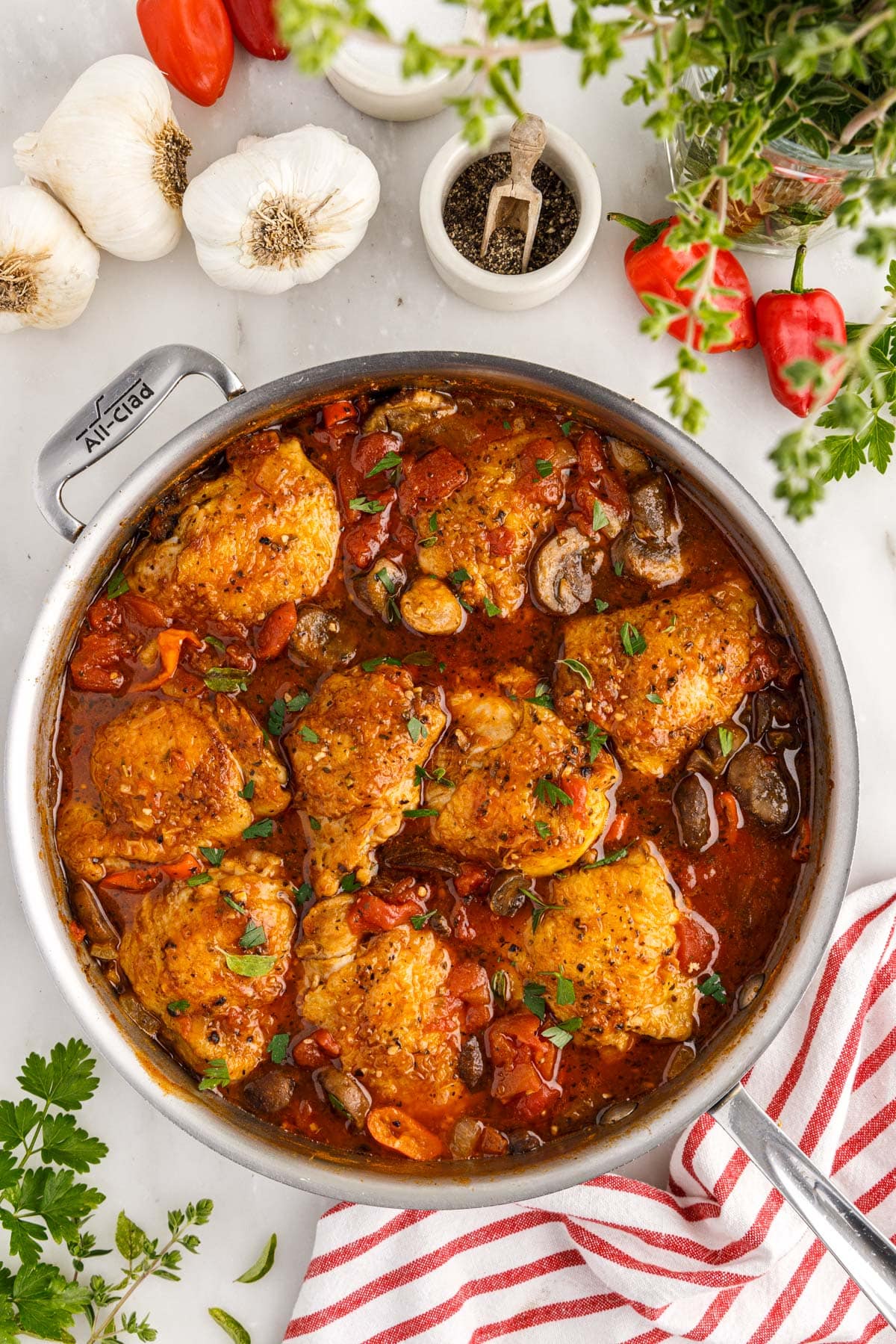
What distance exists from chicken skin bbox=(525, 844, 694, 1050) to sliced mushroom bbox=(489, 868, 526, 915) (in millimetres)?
99

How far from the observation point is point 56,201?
372 centimetres

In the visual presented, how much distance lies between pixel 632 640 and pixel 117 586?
1667 millimetres

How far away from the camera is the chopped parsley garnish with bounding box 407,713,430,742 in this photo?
3.38 meters

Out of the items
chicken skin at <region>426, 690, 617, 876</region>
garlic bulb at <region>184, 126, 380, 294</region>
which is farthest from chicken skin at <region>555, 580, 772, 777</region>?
garlic bulb at <region>184, 126, 380, 294</region>

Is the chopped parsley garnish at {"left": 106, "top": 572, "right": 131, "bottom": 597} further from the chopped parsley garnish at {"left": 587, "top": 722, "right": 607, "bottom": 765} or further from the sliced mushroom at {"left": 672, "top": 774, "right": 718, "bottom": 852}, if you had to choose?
the sliced mushroom at {"left": 672, "top": 774, "right": 718, "bottom": 852}

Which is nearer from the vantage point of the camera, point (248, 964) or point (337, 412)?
point (248, 964)

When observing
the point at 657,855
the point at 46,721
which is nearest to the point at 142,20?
the point at 46,721

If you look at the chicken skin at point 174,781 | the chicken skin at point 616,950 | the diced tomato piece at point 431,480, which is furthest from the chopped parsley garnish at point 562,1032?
the diced tomato piece at point 431,480

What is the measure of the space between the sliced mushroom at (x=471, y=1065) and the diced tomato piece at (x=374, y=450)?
1821 millimetres

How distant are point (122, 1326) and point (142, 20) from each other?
14.6ft

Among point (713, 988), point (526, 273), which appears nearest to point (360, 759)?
point (713, 988)

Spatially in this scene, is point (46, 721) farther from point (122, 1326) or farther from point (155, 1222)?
point (122, 1326)

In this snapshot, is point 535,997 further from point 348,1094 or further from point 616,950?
point 348,1094

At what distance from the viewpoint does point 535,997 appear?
3424mm
